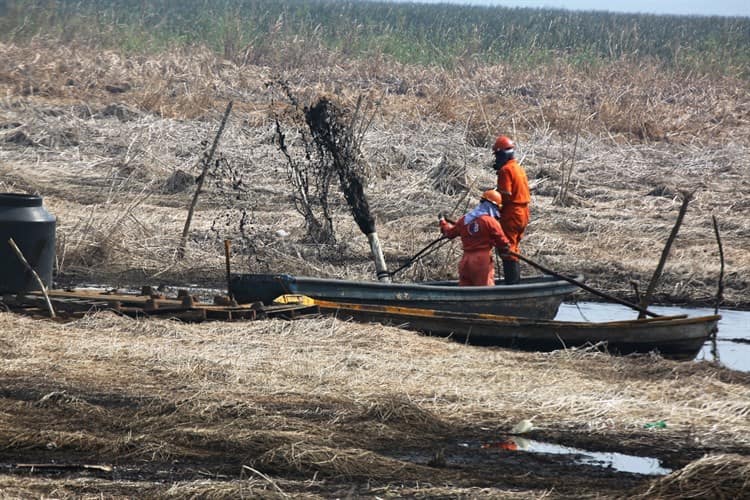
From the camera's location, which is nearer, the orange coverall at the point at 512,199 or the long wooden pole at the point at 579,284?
the long wooden pole at the point at 579,284

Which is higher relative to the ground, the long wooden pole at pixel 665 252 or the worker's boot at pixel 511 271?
the long wooden pole at pixel 665 252

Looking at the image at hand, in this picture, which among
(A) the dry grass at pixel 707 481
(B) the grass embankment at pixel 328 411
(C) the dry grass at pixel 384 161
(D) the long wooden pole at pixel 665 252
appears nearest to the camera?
(A) the dry grass at pixel 707 481

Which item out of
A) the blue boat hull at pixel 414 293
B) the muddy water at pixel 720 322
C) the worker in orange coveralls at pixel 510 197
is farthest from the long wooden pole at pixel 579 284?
the muddy water at pixel 720 322

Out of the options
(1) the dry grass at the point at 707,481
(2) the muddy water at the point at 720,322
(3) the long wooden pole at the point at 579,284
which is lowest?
(2) the muddy water at the point at 720,322

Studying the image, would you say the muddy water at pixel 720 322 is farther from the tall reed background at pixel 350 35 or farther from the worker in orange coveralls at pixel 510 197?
the tall reed background at pixel 350 35

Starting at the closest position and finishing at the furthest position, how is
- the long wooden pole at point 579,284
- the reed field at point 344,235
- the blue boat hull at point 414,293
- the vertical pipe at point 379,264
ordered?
the reed field at point 344,235 < the blue boat hull at point 414,293 < the long wooden pole at point 579,284 < the vertical pipe at point 379,264

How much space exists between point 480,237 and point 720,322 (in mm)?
3694

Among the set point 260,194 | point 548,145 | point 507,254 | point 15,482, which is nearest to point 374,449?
point 15,482

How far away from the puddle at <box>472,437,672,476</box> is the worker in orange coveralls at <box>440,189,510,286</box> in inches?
169

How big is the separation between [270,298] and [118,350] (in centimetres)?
222

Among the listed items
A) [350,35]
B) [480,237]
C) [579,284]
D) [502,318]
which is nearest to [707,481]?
[502,318]

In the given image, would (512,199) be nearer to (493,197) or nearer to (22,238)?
(493,197)

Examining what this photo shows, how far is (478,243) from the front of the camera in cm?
1280

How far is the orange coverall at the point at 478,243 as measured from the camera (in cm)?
1262
